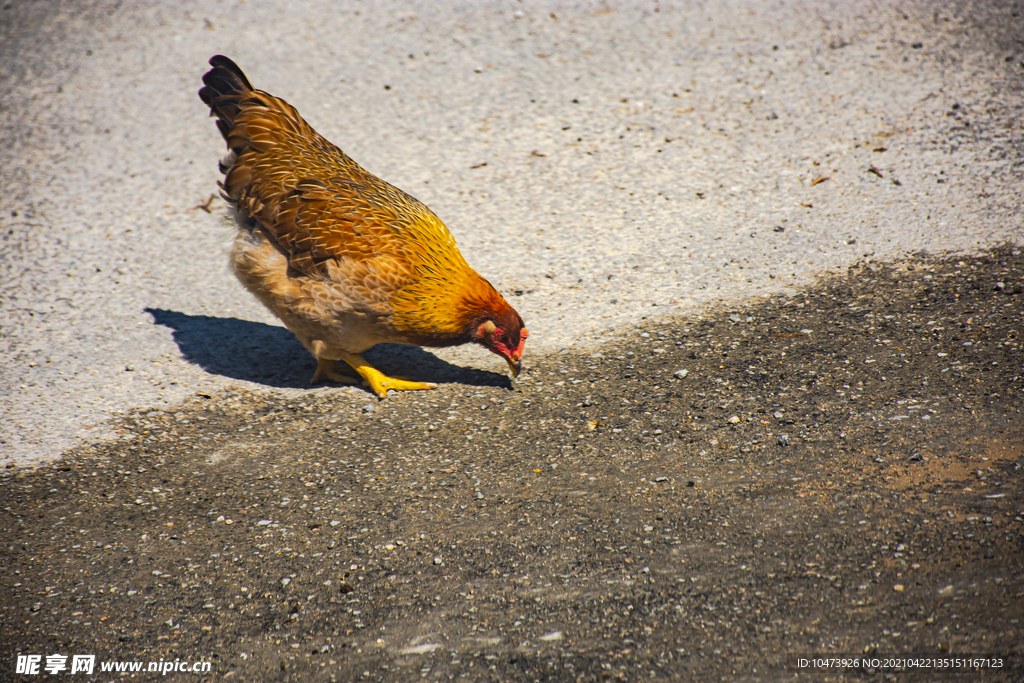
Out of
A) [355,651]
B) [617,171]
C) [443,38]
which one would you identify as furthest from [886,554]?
[443,38]

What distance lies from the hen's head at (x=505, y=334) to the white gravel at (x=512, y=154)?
2.26ft

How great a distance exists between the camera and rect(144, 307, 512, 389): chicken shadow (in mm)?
4812

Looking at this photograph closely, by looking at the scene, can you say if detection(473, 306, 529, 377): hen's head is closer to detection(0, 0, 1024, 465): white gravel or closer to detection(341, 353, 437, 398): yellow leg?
detection(341, 353, 437, 398): yellow leg

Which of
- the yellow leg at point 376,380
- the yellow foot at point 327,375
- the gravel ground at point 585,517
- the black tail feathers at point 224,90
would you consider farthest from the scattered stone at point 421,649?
the black tail feathers at point 224,90

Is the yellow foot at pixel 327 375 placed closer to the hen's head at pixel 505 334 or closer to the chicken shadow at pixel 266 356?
the chicken shadow at pixel 266 356

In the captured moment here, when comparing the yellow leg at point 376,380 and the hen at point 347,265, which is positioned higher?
the hen at point 347,265

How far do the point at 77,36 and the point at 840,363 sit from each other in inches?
372

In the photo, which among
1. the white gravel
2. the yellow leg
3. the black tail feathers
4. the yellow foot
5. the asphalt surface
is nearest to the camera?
the asphalt surface

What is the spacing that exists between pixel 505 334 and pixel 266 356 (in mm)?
1968

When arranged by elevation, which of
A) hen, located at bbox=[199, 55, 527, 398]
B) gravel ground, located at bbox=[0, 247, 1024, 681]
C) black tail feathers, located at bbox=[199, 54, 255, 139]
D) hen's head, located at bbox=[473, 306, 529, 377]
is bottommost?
gravel ground, located at bbox=[0, 247, 1024, 681]

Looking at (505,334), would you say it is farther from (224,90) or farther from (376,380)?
(224,90)

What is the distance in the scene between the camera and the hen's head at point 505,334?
4254 millimetres

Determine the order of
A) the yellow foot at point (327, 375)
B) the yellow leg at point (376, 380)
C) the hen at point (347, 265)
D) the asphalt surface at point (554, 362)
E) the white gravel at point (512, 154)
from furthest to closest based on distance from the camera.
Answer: the white gravel at point (512, 154), the yellow foot at point (327, 375), the yellow leg at point (376, 380), the hen at point (347, 265), the asphalt surface at point (554, 362)

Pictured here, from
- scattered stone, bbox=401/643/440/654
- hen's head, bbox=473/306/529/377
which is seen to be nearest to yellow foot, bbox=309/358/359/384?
hen's head, bbox=473/306/529/377
